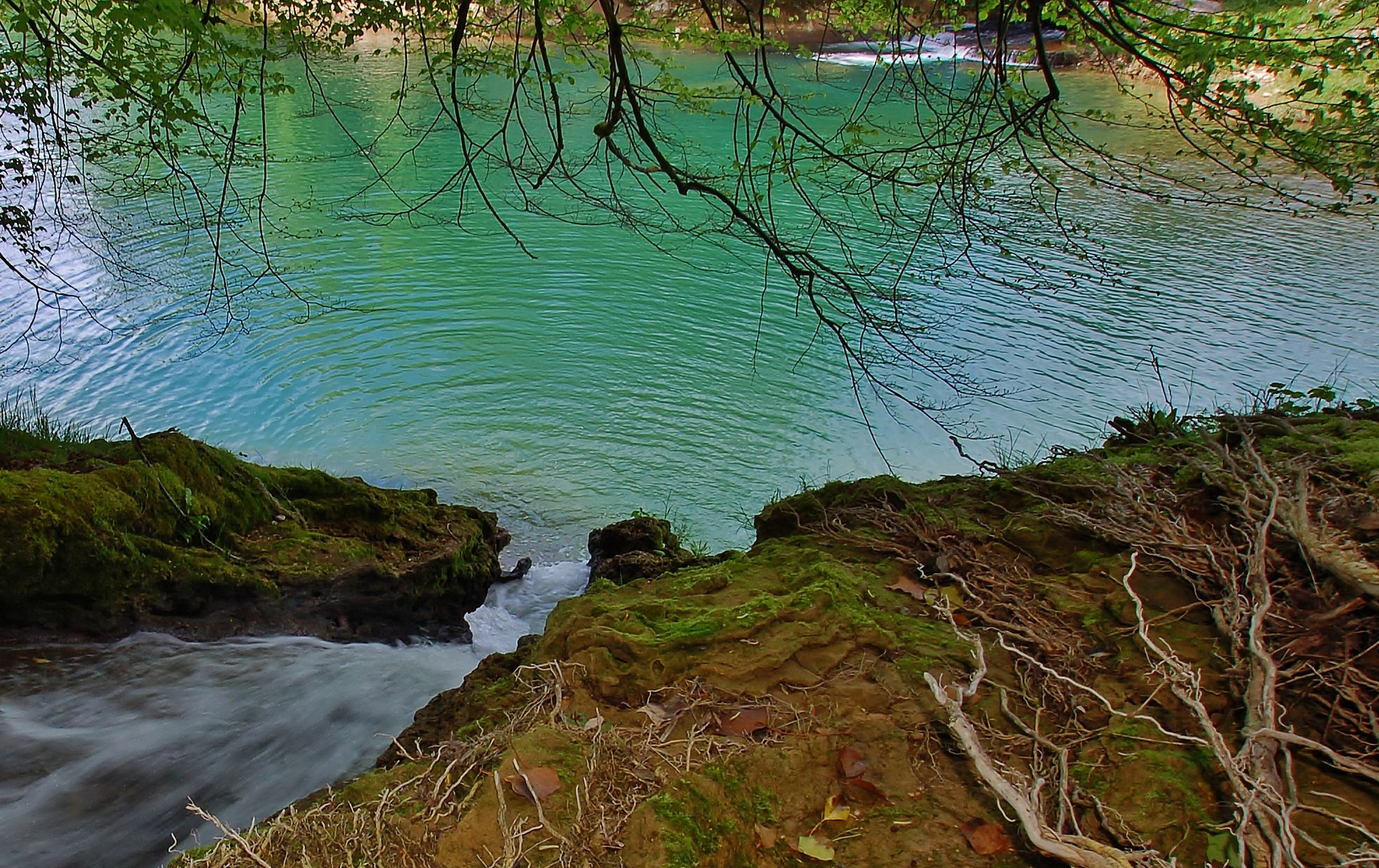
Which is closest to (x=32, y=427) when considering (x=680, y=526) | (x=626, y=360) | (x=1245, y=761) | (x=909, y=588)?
(x=680, y=526)

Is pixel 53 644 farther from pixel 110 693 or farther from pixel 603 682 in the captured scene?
pixel 603 682

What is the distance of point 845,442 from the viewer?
31.5 ft

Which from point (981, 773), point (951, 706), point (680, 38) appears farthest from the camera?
point (680, 38)

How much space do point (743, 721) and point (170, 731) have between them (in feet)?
10.2

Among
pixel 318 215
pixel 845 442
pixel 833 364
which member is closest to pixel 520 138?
pixel 318 215

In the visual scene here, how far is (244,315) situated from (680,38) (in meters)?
8.52

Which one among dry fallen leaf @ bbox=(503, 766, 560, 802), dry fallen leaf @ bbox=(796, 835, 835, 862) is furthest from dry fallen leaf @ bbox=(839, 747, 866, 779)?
dry fallen leaf @ bbox=(503, 766, 560, 802)

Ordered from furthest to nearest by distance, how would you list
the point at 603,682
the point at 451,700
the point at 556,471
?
the point at 556,471, the point at 451,700, the point at 603,682

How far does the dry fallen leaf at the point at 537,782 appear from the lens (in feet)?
7.00

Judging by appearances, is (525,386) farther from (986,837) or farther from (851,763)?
(986,837)

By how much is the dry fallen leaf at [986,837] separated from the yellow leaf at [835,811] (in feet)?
0.96

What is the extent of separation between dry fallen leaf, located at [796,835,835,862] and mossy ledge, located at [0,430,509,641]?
386 cm

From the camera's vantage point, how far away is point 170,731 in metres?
3.99

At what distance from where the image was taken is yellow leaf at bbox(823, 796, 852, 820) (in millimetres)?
2189
